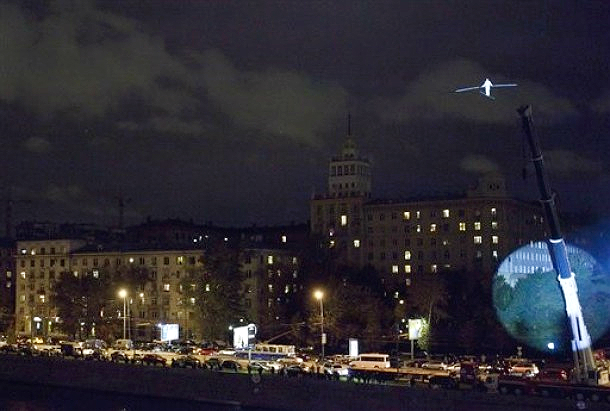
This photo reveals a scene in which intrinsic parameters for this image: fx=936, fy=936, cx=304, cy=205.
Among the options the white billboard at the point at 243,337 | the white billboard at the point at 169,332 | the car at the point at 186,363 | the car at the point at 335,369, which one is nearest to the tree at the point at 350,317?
the white billboard at the point at 243,337

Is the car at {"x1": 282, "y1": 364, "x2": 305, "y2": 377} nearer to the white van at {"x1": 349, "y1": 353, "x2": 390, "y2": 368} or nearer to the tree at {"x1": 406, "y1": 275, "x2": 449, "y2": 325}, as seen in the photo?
the white van at {"x1": 349, "y1": 353, "x2": 390, "y2": 368}

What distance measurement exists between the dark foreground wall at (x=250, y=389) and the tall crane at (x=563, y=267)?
4.11 metres

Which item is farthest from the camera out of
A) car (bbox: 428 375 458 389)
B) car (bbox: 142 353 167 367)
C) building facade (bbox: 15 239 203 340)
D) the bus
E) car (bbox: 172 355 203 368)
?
building facade (bbox: 15 239 203 340)

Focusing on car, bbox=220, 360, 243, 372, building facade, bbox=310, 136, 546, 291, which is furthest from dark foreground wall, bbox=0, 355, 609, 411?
building facade, bbox=310, 136, 546, 291

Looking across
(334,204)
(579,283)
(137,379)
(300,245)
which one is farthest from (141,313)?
(579,283)

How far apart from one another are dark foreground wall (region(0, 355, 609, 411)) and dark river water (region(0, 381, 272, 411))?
0.54 m

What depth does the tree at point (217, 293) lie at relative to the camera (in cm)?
8381

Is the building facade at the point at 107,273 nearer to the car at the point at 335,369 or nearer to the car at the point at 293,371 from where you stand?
the car at the point at 335,369

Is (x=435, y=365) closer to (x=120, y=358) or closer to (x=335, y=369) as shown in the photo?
(x=335, y=369)

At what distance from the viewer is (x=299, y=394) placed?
181 feet

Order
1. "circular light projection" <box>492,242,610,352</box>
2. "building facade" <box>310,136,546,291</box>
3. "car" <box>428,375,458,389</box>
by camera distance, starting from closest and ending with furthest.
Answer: "car" <box>428,375,458,389</box>, "circular light projection" <box>492,242,610,352</box>, "building facade" <box>310,136,546,291</box>

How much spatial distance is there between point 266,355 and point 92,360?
12.9 metres

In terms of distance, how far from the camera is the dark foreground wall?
156ft

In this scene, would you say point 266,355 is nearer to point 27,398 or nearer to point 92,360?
point 92,360
